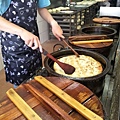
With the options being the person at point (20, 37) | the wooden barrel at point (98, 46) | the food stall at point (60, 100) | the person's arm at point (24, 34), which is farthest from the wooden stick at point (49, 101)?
the wooden barrel at point (98, 46)

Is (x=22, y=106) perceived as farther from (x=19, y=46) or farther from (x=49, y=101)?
(x=19, y=46)

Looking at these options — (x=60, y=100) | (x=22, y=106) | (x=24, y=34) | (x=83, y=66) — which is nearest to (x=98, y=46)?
(x=83, y=66)

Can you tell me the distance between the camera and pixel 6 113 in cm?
69

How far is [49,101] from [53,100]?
4 cm

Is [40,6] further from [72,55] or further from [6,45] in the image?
[72,55]

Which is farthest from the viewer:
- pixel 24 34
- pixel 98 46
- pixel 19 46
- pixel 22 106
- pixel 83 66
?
pixel 19 46

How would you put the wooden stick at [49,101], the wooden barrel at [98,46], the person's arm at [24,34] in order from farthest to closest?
the wooden barrel at [98,46] < the person's arm at [24,34] < the wooden stick at [49,101]

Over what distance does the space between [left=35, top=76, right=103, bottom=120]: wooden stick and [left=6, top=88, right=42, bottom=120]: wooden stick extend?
14cm

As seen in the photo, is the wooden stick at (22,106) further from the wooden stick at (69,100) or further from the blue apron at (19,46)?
the blue apron at (19,46)

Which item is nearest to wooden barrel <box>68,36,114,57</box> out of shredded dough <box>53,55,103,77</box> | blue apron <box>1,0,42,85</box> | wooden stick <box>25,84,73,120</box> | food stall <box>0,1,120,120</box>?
shredded dough <box>53,55,103,77</box>

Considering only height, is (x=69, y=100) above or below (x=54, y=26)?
below

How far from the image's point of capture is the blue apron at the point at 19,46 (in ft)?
4.33

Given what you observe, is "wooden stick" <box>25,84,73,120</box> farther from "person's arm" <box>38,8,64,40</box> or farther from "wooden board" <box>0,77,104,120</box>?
"person's arm" <box>38,8,64,40</box>

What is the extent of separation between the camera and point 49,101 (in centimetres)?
73
